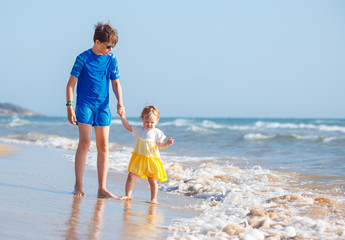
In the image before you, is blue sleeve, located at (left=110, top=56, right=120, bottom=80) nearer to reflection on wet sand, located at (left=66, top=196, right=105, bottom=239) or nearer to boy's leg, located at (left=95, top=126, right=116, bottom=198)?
boy's leg, located at (left=95, top=126, right=116, bottom=198)

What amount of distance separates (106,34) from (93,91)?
21.5 inches

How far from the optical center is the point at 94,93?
14.4 feet

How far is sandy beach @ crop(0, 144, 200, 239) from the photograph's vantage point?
2.72 meters

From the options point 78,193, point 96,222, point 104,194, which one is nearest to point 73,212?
point 96,222

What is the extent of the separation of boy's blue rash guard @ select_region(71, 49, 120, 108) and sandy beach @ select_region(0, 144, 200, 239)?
891 mm

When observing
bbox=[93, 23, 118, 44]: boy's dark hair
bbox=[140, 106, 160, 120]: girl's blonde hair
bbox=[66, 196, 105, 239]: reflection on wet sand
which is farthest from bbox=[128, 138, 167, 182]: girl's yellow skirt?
bbox=[93, 23, 118, 44]: boy's dark hair

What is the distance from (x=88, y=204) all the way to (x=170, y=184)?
7.09 ft

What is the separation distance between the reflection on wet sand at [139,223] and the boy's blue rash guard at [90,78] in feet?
3.50

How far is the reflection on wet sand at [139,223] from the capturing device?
9.30 feet

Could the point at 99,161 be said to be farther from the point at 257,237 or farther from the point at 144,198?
the point at 257,237

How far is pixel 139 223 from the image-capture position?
3.19m

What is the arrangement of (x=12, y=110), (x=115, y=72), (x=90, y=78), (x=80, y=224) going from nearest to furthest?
1. (x=80, y=224)
2. (x=90, y=78)
3. (x=115, y=72)
4. (x=12, y=110)

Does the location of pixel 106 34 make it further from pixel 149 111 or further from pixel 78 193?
pixel 78 193

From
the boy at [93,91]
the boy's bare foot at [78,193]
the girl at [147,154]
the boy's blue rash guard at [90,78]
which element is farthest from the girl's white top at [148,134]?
the boy's bare foot at [78,193]
